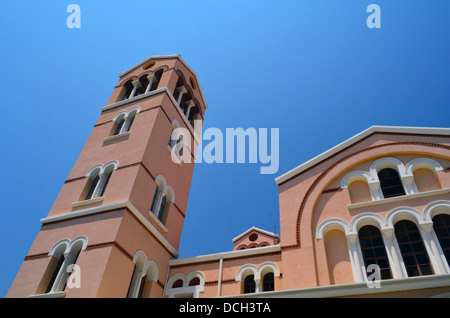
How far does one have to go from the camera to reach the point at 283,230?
12805 millimetres

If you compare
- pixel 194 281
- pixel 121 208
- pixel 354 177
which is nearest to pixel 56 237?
pixel 121 208

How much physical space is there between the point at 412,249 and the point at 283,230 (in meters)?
3.99

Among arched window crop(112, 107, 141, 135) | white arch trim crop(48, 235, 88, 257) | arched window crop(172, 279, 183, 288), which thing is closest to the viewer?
white arch trim crop(48, 235, 88, 257)

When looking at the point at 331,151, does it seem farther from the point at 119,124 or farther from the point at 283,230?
the point at 119,124

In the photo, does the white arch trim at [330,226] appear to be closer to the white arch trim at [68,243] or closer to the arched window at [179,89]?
the white arch trim at [68,243]

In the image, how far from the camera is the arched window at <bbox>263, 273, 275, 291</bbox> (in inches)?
495

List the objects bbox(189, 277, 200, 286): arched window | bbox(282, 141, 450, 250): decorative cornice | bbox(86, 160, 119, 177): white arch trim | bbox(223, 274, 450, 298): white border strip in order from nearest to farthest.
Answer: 1. bbox(223, 274, 450, 298): white border strip
2. bbox(282, 141, 450, 250): decorative cornice
3. bbox(189, 277, 200, 286): arched window
4. bbox(86, 160, 119, 177): white arch trim

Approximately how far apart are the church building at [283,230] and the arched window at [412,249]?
0.03 m

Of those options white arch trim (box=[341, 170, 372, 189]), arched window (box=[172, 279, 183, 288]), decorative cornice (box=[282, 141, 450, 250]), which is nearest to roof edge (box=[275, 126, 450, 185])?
decorative cornice (box=[282, 141, 450, 250])

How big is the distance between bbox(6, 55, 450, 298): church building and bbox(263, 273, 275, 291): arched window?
0.05m

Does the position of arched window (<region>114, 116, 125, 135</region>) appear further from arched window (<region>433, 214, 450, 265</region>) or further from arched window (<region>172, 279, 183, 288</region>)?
arched window (<region>433, 214, 450, 265</region>)
